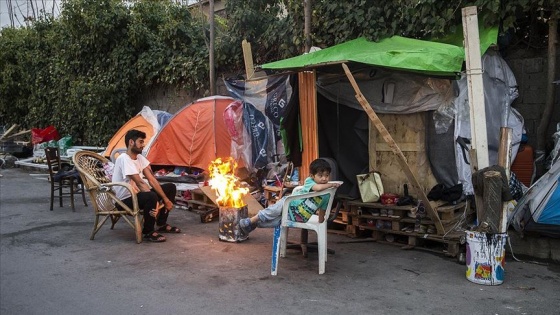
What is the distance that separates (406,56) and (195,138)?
5.24 m

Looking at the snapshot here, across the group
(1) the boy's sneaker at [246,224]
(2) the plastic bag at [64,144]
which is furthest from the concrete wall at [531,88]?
(2) the plastic bag at [64,144]

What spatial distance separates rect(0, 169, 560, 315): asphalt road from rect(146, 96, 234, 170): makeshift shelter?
2.95 meters

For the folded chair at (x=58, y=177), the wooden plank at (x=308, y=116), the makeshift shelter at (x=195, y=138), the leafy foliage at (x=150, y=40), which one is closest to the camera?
the wooden plank at (x=308, y=116)

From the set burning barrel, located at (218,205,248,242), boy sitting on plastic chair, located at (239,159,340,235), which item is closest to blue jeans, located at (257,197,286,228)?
boy sitting on plastic chair, located at (239,159,340,235)

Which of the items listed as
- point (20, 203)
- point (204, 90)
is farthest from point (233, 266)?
point (204, 90)

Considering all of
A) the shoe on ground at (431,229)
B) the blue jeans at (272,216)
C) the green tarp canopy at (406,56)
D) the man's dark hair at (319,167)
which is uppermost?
the green tarp canopy at (406,56)

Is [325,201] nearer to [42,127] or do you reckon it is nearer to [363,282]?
[363,282]

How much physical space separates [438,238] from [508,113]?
1.97 metres

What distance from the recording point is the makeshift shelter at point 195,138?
956 centimetres

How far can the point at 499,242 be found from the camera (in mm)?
4730

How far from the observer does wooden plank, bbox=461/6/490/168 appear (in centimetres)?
511

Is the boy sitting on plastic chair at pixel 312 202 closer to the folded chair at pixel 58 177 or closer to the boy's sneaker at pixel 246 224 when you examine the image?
the boy's sneaker at pixel 246 224

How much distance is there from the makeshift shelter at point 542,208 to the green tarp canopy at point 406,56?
1601 mm

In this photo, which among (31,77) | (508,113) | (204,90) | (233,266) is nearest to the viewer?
(233,266)
